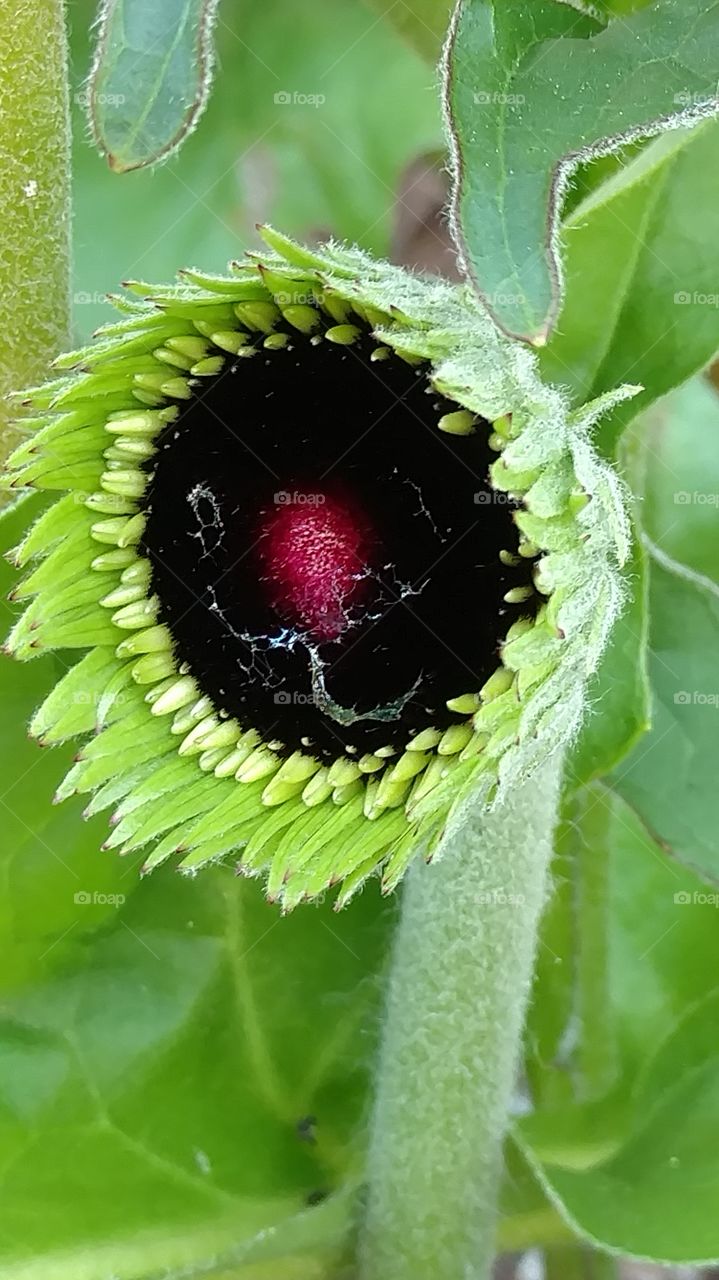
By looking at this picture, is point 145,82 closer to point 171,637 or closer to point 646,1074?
point 171,637

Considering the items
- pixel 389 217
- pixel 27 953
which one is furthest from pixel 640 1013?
pixel 389 217

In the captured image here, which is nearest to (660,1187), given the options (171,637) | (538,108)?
(171,637)

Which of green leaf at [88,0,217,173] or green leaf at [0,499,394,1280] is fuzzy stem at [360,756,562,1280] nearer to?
green leaf at [0,499,394,1280]

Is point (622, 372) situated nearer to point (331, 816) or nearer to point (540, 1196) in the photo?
point (331, 816)

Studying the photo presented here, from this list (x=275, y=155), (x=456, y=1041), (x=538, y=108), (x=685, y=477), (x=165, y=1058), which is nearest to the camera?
(x=538, y=108)

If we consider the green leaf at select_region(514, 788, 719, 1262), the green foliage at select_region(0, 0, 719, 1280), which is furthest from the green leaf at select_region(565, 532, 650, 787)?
the green leaf at select_region(514, 788, 719, 1262)

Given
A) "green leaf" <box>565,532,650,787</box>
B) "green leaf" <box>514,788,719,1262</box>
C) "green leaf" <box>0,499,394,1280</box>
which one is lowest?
"green leaf" <box>514,788,719,1262</box>
